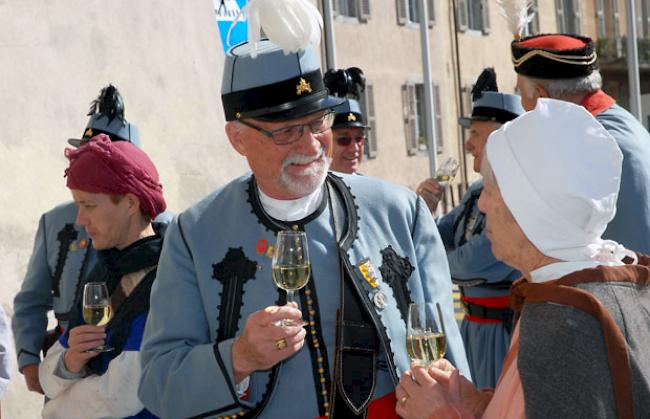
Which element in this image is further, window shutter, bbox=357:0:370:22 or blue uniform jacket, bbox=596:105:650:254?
window shutter, bbox=357:0:370:22

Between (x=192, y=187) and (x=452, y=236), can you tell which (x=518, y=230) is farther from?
(x=192, y=187)

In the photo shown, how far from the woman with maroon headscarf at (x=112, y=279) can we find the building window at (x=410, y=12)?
2271 centimetres

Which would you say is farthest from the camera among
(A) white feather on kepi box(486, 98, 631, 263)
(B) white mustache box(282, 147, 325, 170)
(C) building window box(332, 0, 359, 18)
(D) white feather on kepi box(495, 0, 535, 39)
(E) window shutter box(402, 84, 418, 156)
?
(E) window shutter box(402, 84, 418, 156)

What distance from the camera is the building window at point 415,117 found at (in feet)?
91.9

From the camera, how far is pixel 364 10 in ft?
86.0

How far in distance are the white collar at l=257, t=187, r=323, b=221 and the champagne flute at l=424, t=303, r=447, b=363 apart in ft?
2.43

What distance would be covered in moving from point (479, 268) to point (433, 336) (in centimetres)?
322

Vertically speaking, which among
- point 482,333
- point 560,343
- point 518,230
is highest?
point 518,230

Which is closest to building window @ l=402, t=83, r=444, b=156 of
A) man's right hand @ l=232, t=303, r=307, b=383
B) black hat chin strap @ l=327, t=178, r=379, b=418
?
black hat chin strap @ l=327, t=178, r=379, b=418

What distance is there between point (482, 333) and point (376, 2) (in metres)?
20.8

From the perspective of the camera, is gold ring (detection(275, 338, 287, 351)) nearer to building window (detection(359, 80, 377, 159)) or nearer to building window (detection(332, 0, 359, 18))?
building window (detection(332, 0, 359, 18))

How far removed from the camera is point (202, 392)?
3.53m

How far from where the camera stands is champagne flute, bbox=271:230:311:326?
11.3ft

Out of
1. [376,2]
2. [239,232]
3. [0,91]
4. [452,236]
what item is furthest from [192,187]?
[376,2]
